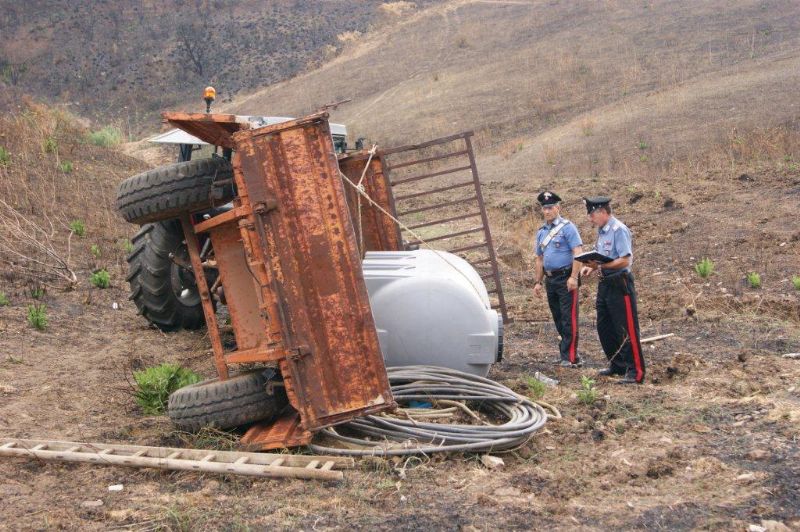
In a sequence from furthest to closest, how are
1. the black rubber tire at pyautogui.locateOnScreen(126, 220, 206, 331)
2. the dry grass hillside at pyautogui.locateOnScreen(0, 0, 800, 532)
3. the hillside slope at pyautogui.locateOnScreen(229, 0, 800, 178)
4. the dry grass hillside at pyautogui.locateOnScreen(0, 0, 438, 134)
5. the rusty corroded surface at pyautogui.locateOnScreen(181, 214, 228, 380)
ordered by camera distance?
1. the dry grass hillside at pyautogui.locateOnScreen(0, 0, 438, 134)
2. the hillside slope at pyautogui.locateOnScreen(229, 0, 800, 178)
3. the black rubber tire at pyautogui.locateOnScreen(126, 220, 206, 331)
4. the rusty corroded surface at pyautogui.locateOnScreen(181, 214, 228, 380)
5. the dry grass hillside at pyautogui.locateOnScreen(0, 0, 800, 532)

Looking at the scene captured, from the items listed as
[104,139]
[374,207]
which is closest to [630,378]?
[374,207]

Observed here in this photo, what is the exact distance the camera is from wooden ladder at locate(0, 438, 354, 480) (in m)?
4.88

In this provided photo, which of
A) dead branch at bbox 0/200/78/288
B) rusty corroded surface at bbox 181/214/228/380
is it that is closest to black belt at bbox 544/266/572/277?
rusty corroded surface at bbox 181/214/228/380

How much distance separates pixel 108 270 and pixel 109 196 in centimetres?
388

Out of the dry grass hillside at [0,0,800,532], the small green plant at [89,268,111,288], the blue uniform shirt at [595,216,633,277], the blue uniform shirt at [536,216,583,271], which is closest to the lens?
the dry grass hillside at [0,0,800,532]

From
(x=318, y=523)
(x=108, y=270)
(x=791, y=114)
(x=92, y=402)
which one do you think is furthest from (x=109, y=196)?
(x=791, y=114)

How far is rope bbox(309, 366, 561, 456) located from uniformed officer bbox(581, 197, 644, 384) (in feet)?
4.93

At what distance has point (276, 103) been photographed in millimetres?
35594

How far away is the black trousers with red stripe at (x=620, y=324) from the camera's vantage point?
7160 mm

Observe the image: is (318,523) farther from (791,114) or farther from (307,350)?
(791,114)

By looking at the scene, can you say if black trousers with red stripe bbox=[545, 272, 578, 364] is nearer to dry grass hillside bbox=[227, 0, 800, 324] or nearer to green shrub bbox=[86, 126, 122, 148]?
dry grass hillside bbox=[227, 0, 800, 324]

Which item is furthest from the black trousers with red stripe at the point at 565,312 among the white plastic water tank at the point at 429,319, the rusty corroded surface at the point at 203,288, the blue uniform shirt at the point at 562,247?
the rusty corroded surface at the point at 203,288

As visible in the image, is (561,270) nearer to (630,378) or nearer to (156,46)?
(630,378)

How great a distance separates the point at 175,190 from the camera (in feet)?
19.3
